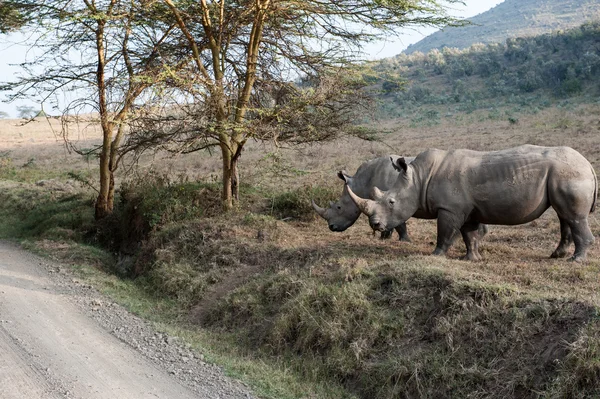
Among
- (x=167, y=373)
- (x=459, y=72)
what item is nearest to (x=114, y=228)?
(x=167, y=373)

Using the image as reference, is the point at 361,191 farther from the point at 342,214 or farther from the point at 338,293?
the point at 338,293

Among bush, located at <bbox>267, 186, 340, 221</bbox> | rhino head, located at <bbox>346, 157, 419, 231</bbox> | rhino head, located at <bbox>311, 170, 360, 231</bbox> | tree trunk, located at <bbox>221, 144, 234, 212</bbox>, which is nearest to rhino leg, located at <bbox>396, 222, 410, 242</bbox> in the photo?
rhino head, located at <bbox>311, 170, 360, 231</bbox>

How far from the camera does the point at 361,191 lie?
12234mm

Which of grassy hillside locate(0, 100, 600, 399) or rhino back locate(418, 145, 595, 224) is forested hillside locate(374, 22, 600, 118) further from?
rhino back locate(418, 145, 595, 224)

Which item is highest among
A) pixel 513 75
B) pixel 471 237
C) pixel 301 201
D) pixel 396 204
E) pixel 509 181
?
pixel 513 75

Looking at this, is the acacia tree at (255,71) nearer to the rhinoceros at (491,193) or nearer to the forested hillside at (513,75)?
the rhinoceros at (491,193)

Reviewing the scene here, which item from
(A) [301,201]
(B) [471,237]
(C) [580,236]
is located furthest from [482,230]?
(A) [301,201]

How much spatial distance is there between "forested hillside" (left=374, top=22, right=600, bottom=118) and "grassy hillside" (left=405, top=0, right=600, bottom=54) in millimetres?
34618

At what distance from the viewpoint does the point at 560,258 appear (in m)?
9.38

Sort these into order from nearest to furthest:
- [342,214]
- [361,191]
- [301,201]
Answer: [342,214]
[361,191]
[301,201]

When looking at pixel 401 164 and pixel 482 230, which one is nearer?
pixel 401 164

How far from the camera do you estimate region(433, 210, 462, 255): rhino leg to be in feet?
30.7

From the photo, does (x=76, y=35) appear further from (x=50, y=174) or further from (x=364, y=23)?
(x=50, y=174)

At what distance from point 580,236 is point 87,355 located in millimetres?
6746
